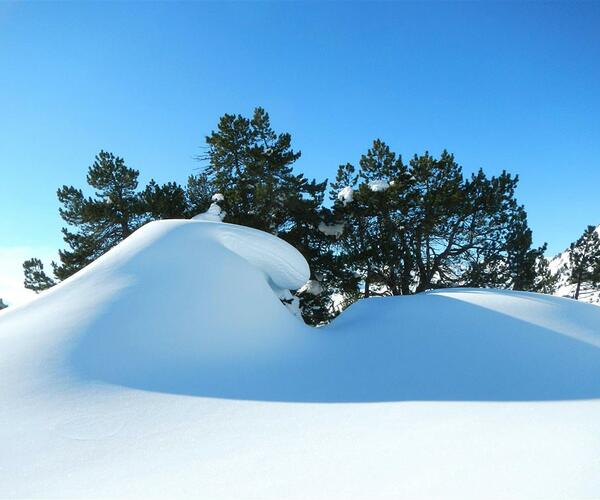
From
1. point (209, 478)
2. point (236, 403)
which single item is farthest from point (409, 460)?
point (236, 403)

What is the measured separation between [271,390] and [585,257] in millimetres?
25652

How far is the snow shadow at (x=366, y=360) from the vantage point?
2.41 meters

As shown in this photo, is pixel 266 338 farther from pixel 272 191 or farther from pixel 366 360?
pixel 272 191

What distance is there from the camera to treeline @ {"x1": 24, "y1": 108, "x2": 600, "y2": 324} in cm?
1199

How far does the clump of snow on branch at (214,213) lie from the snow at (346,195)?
515 cm

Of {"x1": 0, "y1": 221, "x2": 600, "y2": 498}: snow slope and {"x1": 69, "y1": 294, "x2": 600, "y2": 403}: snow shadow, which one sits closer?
{"x1": 0, "y1": 221, "x2": 600, "y2": 498}: snow slope

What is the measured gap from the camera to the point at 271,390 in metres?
2.50

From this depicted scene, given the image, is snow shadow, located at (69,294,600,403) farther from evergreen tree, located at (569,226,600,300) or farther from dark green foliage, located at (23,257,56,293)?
evergreen tree, located at (569,226,600,300)

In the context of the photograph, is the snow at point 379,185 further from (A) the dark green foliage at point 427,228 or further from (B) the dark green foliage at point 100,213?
(B) the dark green foliage at point 100,213

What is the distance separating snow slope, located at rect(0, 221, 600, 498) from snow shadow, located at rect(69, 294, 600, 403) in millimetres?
19

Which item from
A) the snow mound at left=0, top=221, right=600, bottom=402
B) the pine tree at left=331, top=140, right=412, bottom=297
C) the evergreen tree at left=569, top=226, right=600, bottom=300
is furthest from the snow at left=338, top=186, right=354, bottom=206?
the evergreen tree at left=569, top=226, right=600, bottom=300

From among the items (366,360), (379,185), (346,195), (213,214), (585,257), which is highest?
(379,185)

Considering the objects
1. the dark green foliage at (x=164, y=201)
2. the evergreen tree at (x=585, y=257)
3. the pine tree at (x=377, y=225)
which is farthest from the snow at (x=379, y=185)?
the evergreen tree at (x=585, y=257)

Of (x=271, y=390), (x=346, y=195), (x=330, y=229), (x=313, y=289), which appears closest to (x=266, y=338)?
(x=271, y=390)
